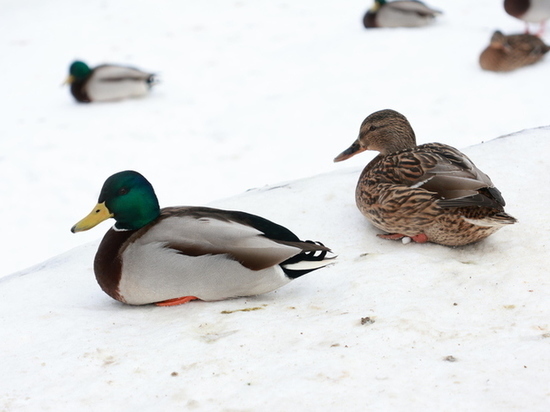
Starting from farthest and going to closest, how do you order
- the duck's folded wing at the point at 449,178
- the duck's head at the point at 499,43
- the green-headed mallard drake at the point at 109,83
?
the green-headed mallard drake at the point at 109,83, the duck's head at the point at 499,43, the duck's folded wing at the point at 449,178

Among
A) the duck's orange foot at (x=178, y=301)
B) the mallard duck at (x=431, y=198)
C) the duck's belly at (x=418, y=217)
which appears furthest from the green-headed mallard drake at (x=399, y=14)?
the duck's orange foot at (x=178, y=301)

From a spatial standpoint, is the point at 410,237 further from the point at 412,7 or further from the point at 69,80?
the point at 412,7

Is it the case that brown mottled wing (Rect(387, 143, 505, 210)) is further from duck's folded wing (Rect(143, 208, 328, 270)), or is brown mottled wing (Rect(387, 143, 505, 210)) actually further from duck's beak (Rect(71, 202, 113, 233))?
duck's beak (Rect(71, 202, 113, 233))

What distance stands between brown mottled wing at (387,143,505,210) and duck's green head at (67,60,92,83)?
23.1ft

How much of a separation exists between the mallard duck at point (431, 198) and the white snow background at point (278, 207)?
12cm

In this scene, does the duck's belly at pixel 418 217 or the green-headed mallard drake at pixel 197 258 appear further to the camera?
the duck's belly at pixel 418 217

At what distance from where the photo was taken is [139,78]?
1034 cm

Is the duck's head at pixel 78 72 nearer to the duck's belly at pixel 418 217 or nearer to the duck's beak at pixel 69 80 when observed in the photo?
the duck's beak at pixel 69 80

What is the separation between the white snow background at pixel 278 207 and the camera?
2.66 metres

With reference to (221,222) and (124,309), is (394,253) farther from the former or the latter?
(124,309)

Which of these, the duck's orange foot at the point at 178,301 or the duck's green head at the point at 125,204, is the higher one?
the duck's green head at the point at 125,204

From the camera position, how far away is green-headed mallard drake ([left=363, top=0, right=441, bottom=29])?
1152 cm

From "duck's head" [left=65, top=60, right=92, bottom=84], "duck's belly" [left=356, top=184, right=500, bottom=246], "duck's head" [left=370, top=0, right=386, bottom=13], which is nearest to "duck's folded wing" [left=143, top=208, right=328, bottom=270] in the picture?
"duck's belly" [left=356, top=184, right=500, bottom=246]

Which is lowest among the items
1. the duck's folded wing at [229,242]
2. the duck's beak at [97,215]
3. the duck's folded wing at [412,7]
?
the duck's folded wing at [229,242]
